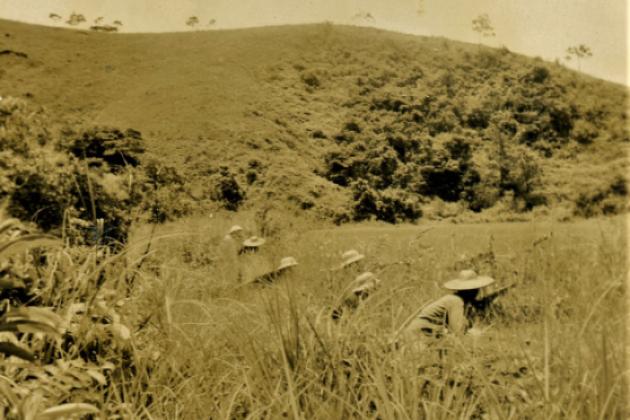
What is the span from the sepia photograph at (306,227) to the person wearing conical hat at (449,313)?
0.03 metres

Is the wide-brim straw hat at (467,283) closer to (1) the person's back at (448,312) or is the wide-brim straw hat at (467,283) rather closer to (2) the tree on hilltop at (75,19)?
(1) the person's back at (448,312)

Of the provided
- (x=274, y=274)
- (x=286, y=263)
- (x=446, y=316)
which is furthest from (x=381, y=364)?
(x=286, y=263)

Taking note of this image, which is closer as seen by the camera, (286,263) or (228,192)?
(286,263)

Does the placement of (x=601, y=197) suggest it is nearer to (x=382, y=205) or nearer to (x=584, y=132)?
(x=382, y=205)

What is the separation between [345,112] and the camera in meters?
41.6

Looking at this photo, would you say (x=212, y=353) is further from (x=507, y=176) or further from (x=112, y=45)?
(x=112, y=45)

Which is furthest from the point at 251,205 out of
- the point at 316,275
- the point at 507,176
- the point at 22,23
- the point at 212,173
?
the point at 22,23

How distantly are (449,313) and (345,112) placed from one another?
38.3 metres

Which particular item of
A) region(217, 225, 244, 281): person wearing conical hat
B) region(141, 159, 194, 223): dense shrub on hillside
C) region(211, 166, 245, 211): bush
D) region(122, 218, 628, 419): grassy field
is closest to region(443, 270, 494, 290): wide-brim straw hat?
region(122, 218, 628, 419): grassy field

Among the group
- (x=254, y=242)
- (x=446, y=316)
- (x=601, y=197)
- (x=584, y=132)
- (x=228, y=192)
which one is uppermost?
(x=584, y=132)

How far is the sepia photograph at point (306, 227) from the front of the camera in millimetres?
2176

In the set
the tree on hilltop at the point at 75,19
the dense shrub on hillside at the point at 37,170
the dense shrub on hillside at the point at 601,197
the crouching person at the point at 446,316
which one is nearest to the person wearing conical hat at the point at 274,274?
the crouching person at the point at 446,316

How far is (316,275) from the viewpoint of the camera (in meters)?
5.54

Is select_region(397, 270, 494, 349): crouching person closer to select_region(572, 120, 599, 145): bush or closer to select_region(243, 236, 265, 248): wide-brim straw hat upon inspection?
select_region(243, 236, 265, 248): wide-brim straw hat
